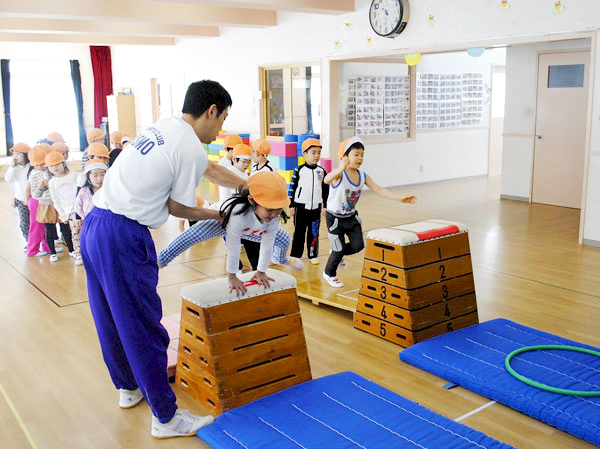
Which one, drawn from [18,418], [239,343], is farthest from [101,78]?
[239,343]

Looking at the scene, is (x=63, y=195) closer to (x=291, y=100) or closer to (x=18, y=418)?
(x=18, y=418)

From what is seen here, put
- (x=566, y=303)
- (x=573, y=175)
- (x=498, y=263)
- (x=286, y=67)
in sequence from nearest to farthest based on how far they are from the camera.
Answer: (x=566, y=303), (x=498, y=263), (x=573, y=175), (x=286, y=67)

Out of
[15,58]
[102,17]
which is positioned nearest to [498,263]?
[102,17]

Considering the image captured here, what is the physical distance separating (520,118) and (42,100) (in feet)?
42.0

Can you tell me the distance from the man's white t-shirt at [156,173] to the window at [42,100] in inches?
589

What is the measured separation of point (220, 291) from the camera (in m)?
3.22

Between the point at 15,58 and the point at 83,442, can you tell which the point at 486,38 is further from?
the point at 15,58

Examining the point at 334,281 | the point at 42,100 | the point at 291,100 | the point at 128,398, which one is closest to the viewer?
the point at 128,398

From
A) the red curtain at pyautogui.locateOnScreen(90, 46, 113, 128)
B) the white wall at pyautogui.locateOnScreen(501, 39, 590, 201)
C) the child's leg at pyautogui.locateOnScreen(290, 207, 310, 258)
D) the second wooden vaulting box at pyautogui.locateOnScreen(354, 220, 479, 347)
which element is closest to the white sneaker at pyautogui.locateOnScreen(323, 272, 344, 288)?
the second wooden vaulting box at pyautogui.locateOnScreen(354, 220, 479, 347)

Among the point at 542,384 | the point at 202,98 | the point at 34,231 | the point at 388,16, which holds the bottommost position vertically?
the point at 542,384

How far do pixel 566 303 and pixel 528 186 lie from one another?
5.02m

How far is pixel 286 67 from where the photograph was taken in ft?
35.9

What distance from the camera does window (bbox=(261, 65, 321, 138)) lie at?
10617mm

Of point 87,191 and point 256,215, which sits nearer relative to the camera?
point 256,215
